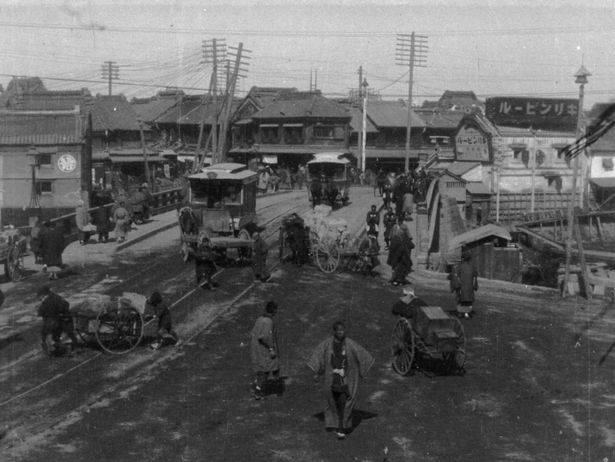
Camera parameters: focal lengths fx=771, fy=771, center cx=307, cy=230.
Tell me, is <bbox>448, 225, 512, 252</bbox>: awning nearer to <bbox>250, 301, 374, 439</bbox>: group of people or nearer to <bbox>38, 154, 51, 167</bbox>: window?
<bbox>250, 301, 374, 439</bbox>: group of people

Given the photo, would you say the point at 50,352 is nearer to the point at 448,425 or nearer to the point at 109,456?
the point at 109,456

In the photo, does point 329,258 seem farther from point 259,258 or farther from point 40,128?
point 40,128

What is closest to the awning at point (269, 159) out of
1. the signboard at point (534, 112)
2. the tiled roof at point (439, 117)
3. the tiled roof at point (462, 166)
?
the tiled roof at point (439, 117)

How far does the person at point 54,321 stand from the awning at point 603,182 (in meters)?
43.0

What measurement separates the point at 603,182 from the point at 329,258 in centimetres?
3413

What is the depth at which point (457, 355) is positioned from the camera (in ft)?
44.8

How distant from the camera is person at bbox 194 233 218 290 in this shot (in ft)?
64.7

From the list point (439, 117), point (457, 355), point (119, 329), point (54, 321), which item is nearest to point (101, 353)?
point (119, 329)

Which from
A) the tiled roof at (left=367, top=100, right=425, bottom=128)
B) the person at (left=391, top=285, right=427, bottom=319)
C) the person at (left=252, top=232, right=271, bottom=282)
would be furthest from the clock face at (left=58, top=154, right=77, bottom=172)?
the tiled roof at (left=367, top=100, right=425, bottom=128)

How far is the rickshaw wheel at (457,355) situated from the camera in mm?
13516

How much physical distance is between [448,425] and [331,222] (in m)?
11.9

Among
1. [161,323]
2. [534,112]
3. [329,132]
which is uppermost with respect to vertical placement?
[534,112]

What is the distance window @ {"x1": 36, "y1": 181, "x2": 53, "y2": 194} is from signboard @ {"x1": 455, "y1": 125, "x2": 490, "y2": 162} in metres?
27.2

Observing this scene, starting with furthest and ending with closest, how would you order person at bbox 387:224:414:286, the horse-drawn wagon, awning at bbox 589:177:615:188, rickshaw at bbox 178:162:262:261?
awning at bbox 589:177:615:188
rickshaw at bbox 178:162:262:261
person at bbox 387:224:414:286
the horse-drawn wagon
